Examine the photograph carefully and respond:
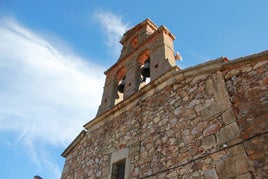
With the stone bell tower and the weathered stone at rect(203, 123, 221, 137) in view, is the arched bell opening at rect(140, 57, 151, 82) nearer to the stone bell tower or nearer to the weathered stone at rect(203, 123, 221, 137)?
the stone bell tower

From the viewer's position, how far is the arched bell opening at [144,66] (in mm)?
6030

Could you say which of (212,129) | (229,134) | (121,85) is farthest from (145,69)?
(229,134)

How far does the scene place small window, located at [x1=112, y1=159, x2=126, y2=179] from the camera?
433cm

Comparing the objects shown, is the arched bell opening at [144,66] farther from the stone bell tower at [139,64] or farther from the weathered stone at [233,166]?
the weathered stone at [233,166]

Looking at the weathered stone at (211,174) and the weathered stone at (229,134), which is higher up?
the weathered stone at (229,134)

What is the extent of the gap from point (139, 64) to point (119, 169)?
3.00 m

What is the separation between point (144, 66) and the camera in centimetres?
600

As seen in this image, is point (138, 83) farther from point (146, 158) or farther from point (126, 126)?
point (146, 158)

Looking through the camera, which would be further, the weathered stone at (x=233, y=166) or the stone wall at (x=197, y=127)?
the stone wall at (x=197, y=127)

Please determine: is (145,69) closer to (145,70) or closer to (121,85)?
(145,70)

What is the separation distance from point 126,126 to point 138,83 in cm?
147

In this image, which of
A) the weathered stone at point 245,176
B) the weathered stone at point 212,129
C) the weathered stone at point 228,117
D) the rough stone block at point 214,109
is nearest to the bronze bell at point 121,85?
the rough stone block at point 214,109

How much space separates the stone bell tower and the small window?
1.78 m

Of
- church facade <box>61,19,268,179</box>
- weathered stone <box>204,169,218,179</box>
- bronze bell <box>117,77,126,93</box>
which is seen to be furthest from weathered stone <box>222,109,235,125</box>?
bronze bell <box>117,77,126,93</box>
